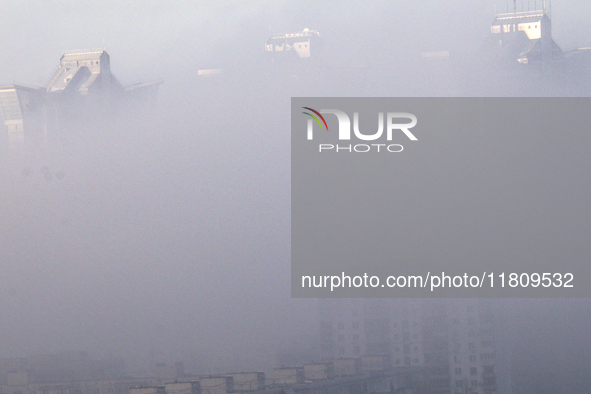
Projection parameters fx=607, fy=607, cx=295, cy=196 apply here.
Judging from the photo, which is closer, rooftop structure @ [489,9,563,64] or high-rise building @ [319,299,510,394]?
rooftop structure @ [489,9,563,64]

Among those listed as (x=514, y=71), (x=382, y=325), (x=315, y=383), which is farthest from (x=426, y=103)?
(x=315, y=383)

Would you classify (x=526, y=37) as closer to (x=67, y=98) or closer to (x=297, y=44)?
(x=297, y=44)

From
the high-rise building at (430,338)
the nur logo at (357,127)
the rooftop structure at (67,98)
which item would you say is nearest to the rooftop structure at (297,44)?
the nur logo at (357,127)

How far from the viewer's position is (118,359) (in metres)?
4.84

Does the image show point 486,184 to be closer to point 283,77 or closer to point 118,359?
point 283,77

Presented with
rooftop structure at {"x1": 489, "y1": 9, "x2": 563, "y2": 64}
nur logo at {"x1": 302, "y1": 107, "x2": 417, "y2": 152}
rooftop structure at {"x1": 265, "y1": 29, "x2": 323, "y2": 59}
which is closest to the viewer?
nur logo at {"x1": 302, "y1": 107, "x2": 417, "y2": 152}

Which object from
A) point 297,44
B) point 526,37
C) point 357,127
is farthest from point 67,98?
point 526,37

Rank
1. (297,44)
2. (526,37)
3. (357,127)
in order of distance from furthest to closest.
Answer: (297,44)
(526,37)
(357,127)

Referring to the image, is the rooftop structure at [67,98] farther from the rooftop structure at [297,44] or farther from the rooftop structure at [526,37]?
the rooftop structure at [526,37]

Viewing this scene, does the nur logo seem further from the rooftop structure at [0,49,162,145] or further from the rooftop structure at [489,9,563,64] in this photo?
the rooftop structure at [0,49,162,145]

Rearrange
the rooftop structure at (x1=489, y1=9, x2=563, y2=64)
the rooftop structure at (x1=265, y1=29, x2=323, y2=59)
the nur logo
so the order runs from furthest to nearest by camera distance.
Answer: the rooftop structure at (x1=265, y1=29, x2=323, y2=59)
the rooftop structure at (x1=489, y1=9, x2=563, y2=64)
the nur logo

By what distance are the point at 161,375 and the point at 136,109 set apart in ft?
6.98

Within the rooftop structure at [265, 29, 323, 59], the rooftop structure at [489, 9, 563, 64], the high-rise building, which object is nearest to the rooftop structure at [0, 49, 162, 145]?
the rooftop structure at [265, 29, 323, 59]

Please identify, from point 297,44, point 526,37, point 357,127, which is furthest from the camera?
point 297,44
